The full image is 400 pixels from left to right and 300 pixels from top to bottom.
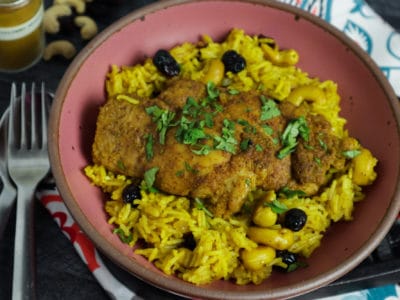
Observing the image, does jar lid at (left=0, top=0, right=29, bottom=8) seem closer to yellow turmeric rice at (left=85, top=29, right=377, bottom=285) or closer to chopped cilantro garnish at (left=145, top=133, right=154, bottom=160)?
yellow turmeric rice at (left=85, top=29, right=377, bottom=285)

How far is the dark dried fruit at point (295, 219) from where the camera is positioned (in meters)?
2.17

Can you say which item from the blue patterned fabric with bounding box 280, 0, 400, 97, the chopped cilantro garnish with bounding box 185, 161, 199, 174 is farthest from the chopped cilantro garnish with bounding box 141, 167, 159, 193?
the blue patterned fabric with bounding box 280, 0, 400, 97

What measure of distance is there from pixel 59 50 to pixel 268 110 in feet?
4.29

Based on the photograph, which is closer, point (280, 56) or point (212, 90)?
point (212, 90)

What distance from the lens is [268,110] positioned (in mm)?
2373

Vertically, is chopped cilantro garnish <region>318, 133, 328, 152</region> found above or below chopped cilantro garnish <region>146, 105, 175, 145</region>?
above

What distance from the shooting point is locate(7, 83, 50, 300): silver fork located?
228 centimetres

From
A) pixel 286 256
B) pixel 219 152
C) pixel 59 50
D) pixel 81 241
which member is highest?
pixel 219 152

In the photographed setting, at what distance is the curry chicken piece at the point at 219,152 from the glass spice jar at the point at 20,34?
0.82 metres

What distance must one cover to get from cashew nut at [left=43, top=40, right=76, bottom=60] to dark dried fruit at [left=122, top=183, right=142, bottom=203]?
3.75 ft

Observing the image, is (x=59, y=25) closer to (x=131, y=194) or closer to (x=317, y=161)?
(x=131, y=194)

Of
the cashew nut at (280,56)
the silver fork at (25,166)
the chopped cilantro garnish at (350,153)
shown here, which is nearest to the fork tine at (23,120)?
the silver fork at (25,166)

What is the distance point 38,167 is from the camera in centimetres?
260

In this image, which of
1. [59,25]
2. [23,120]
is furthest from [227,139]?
[59,25]
